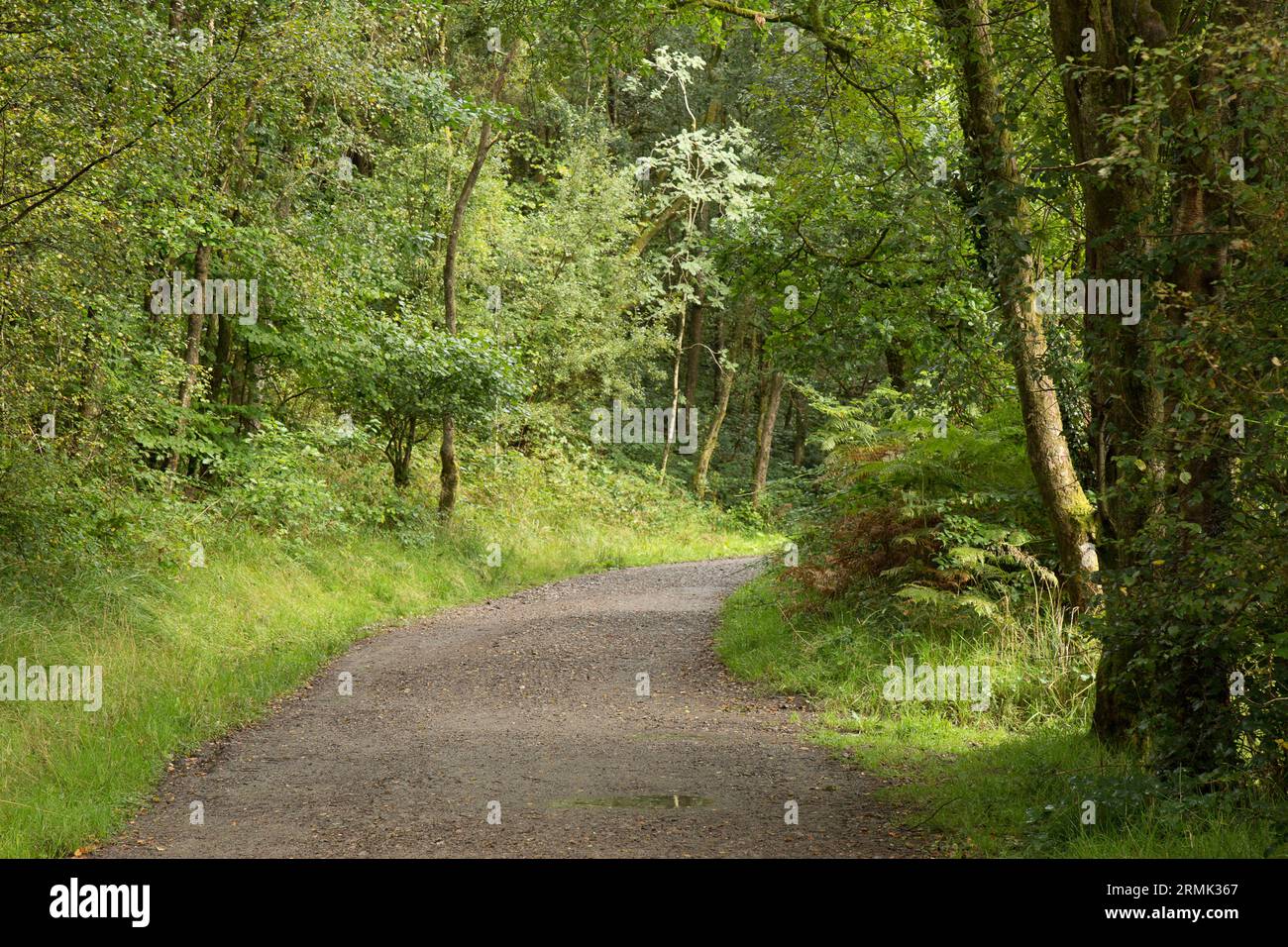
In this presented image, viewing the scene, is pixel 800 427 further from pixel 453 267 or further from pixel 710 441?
pixel 453 267

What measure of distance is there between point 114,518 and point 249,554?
253 cm

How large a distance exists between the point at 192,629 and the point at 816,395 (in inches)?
363

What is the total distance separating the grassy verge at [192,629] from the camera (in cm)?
716

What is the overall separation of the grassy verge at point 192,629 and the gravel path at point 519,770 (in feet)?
1.13

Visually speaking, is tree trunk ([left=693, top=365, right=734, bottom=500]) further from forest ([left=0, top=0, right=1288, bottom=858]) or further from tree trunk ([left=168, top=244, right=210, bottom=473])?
tree trunk ([left=168, top=244, right=210, bottom=473])

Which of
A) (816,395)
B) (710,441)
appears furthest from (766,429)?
(816,395)

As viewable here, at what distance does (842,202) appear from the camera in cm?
1091

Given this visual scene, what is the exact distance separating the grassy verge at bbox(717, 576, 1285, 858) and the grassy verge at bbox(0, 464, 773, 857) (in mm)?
4926

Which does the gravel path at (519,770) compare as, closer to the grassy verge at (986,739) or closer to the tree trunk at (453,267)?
the grassy verge at (986,739)

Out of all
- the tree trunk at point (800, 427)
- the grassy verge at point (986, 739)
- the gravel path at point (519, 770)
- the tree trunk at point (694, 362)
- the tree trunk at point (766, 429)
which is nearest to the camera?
the grassy verge at point (986, 739)

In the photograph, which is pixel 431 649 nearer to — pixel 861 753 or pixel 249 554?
pixel 249 554

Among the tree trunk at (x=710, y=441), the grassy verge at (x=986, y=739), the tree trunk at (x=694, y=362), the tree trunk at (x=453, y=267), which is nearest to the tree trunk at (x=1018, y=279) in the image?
the grassy verge at (x=986, y=739)

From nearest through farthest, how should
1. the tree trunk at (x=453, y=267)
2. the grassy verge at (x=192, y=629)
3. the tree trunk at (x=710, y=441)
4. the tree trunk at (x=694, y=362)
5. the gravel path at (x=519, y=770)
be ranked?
the gravel path at (x=519, y=770) → the grassy verge at (x=192, y=629) → the tree trunk at (x=453, y=267) → the tree trunk at (x=710, y=441) → the tree trunk at (x=694, y=362)
